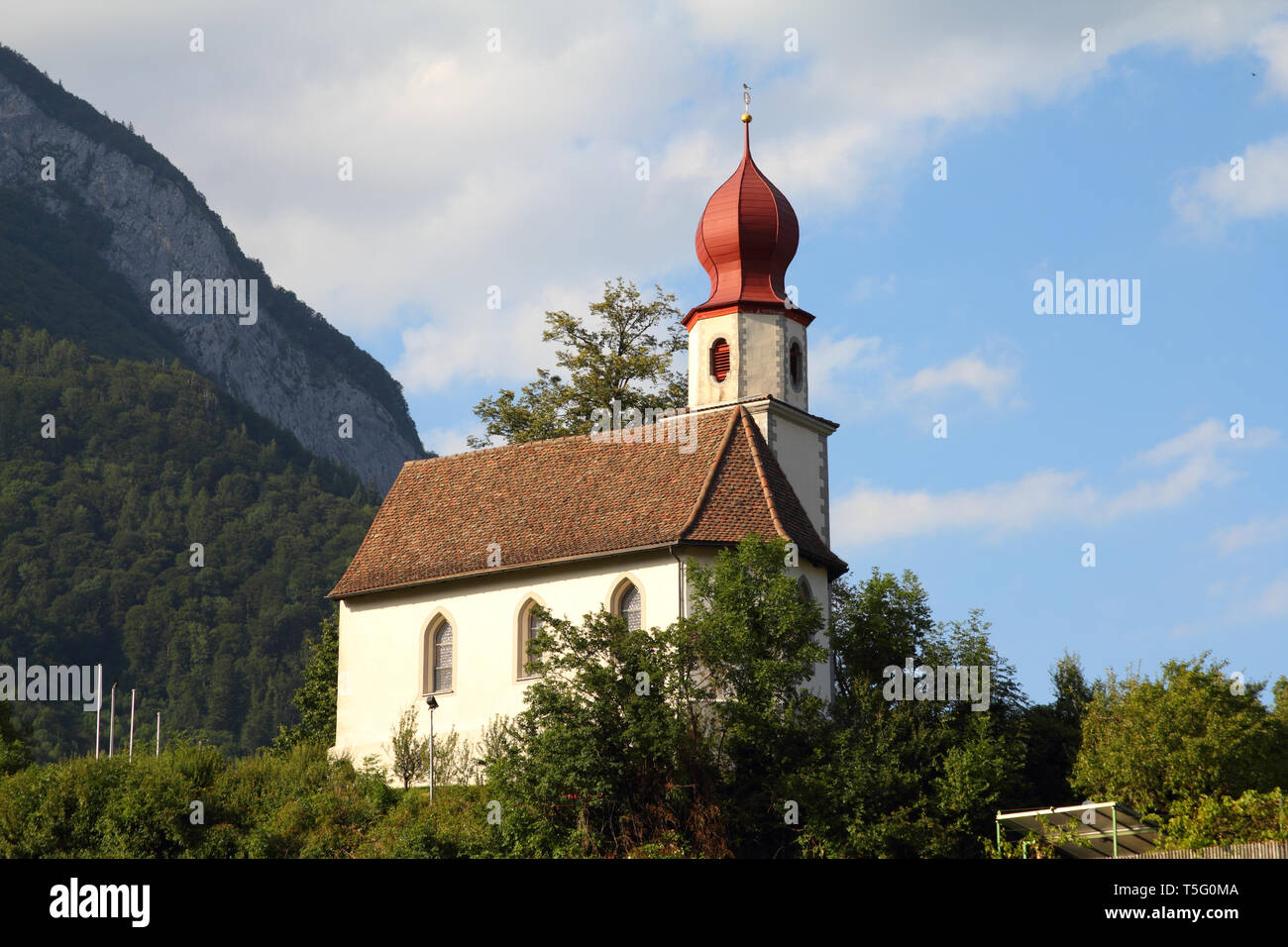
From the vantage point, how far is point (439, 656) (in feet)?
145

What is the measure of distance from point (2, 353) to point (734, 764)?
378ft

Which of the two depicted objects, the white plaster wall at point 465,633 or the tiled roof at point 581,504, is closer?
the white plaster wall at point 465,633

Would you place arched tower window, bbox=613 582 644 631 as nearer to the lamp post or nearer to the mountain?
the lamp post

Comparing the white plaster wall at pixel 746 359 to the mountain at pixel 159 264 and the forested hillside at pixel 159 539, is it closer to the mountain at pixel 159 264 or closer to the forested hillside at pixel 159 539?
the forested hillside at pixel 159 539

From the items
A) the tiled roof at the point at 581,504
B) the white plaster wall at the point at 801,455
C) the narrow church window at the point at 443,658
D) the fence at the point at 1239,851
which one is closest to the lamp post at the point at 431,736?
the narrow church window at the point at 443,658

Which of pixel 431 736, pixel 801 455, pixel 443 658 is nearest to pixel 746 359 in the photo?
pixel 801 455

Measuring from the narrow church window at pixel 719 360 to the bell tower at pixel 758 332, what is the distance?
0.03m

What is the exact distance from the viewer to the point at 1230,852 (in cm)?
2852

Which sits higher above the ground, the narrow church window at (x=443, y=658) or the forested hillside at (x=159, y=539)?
the forested hillside at (x=159, y=539)

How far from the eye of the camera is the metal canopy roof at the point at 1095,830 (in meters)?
31.8

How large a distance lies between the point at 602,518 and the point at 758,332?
25.5 feet

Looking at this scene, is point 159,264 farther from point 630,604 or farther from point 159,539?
point 630,604

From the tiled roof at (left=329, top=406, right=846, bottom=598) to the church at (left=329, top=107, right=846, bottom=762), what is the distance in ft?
0.18

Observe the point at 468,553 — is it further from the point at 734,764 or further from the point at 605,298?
the point at 605,298
